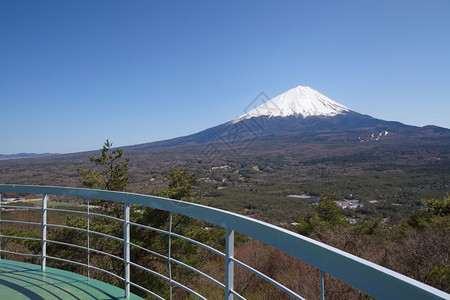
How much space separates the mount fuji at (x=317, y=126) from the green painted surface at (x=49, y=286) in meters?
80.6

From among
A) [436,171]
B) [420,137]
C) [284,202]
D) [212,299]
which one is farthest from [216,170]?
[420,137]

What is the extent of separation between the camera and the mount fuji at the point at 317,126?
306ft

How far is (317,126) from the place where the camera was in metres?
112

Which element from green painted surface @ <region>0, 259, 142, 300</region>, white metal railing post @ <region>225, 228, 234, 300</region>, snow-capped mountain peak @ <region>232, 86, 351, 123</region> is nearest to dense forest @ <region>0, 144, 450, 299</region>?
green painted surface @ <region>0, 259, 142, 300</region>

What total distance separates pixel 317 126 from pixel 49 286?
377ft

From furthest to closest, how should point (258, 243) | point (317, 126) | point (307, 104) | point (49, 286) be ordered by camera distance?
1. point (307, 104)
2. point (317, 126)
3. point (258, 243)
4. point (49, 286)

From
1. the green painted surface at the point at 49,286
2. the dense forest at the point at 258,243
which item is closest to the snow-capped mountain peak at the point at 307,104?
the dense forest at the point at 258,243

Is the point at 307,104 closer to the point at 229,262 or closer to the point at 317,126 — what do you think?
the point at 317,126

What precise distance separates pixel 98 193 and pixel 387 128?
11142cm

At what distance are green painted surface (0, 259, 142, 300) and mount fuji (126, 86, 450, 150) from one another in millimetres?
80629

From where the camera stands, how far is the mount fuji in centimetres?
9319

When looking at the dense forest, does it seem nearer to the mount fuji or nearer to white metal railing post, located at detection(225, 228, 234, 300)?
white metal railing post, located at detection(225, 228, 234, 300)

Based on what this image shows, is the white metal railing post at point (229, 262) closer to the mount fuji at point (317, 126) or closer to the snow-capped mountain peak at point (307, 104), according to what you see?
the mount fuji at point (317, 126)

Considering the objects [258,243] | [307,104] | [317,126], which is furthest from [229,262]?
[307,104]
